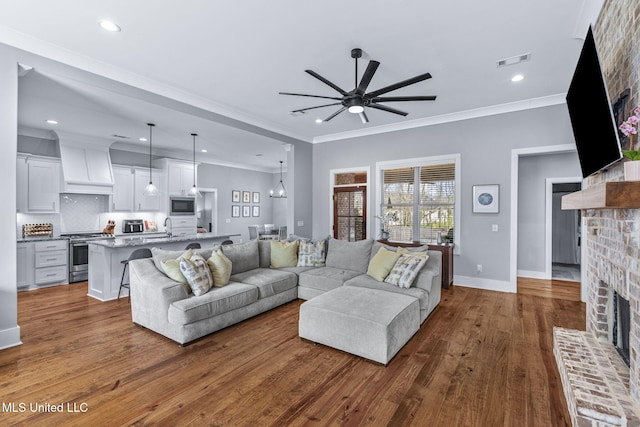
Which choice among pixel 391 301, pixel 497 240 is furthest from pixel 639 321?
pixel 497 240

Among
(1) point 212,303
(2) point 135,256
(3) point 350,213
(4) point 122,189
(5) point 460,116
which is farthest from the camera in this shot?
(4) point 122,189

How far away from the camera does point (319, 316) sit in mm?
2982

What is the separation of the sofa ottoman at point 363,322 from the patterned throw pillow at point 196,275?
115 centimetres

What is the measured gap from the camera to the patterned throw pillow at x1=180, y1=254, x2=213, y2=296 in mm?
3316

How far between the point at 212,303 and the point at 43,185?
4912 mm

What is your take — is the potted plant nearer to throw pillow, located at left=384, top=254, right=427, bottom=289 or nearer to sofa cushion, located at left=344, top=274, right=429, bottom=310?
sofa cushion, located at left=344, top=274, right=429, bottom=310

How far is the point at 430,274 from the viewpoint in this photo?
12.1 ft

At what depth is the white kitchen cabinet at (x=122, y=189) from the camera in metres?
6.76

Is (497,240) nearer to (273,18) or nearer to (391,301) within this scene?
(391,301)

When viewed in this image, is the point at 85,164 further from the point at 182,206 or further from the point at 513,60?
the point at 513,60

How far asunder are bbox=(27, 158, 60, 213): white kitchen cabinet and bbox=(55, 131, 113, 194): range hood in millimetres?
141

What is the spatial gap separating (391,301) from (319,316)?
2.44 feet

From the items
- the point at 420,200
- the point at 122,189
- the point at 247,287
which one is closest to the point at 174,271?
the point at 247,287

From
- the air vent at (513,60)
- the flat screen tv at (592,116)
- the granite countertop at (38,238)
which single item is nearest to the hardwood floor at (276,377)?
the flat screen tv at (592,116)
